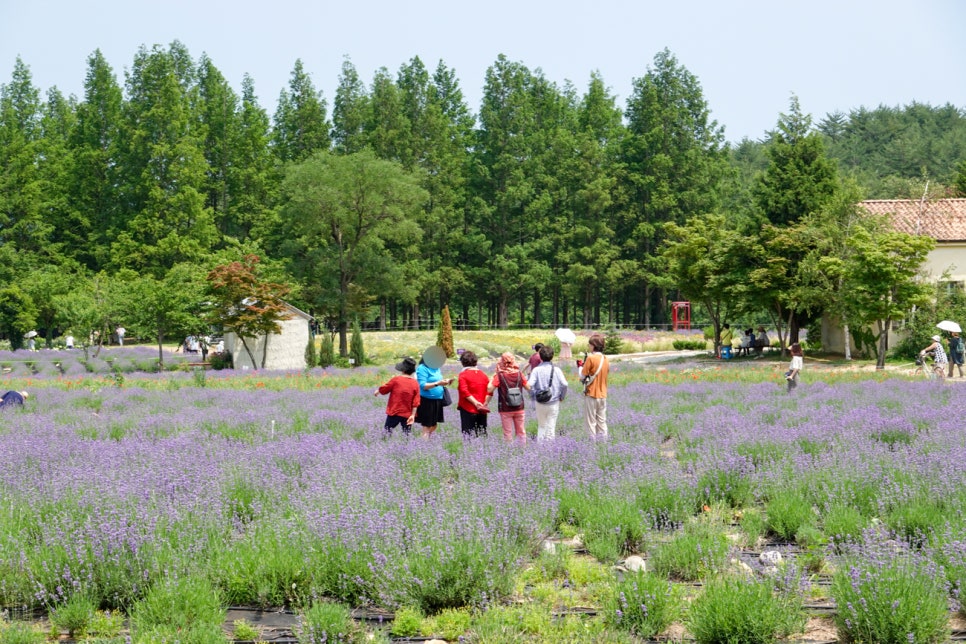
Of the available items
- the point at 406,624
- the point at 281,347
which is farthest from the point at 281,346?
the point at 406,624

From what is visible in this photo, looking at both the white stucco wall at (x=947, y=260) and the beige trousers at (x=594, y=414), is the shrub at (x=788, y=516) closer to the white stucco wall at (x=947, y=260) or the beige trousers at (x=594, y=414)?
the beige trousers at (x=594, y=414)

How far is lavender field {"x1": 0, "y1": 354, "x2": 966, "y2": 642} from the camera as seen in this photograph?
15.4 feet

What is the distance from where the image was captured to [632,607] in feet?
15.6

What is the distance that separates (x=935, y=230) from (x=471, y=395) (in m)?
27.1

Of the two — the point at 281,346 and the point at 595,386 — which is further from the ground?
the point at 595,386

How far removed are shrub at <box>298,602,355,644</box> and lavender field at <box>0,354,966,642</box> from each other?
1cm

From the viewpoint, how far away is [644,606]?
4.70 m

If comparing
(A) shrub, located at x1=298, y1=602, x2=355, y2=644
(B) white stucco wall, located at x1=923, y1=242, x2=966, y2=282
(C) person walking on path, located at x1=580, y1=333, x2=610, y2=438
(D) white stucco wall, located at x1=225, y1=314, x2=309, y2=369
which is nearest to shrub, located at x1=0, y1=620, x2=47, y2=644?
(A) shrub, located at x1=298, y1=602, x2=355, y2=644

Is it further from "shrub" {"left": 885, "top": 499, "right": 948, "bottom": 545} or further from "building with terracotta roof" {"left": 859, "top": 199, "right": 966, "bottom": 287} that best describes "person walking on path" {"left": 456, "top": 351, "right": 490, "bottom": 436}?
"building with terracotta roof" {"left": 859, "top": 199, "right": 966, "bottom": 287}

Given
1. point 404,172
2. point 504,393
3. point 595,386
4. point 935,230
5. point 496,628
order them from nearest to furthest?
point 496,628 < point 504,393 < point 595,386 < point 935,230 < point 404,172

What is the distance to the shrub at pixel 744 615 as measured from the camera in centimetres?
441

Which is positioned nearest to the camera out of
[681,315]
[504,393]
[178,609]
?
[178,609]

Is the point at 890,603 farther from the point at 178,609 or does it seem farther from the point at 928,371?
the point at 928,371

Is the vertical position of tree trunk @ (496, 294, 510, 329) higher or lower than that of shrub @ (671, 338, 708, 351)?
higher
